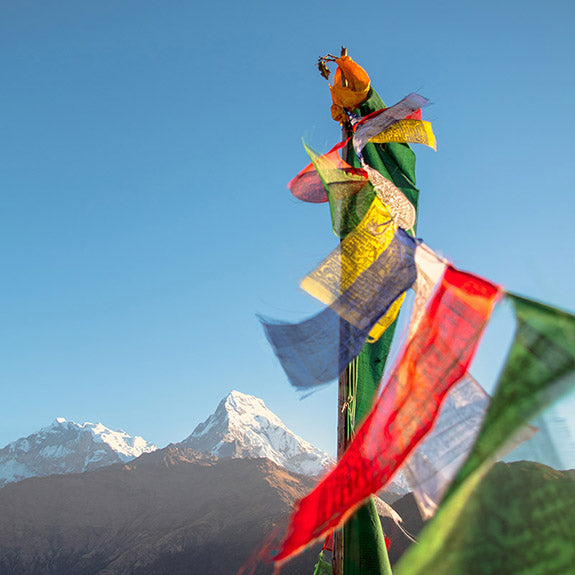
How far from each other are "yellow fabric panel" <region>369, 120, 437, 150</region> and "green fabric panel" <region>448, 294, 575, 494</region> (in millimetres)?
3370

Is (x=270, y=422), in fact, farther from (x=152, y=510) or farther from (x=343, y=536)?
(x=343, y=536)

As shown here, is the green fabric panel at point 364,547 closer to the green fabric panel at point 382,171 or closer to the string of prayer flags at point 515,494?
the green fabric panel at point 382,171

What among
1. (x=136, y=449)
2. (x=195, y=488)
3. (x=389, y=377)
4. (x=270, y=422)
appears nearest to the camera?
(x=389, y=377)

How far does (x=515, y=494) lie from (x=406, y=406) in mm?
634

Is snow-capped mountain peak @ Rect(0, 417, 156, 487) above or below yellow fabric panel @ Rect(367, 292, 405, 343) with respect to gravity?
above

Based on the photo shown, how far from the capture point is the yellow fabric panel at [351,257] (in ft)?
11.5

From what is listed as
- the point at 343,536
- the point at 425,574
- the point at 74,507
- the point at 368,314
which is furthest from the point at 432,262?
the point at 74,507

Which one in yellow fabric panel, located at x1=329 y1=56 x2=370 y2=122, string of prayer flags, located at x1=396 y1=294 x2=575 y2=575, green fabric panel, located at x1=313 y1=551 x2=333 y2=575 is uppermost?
yellow fabric panel, located at x1=329 y1=56 x2=370 y2=122

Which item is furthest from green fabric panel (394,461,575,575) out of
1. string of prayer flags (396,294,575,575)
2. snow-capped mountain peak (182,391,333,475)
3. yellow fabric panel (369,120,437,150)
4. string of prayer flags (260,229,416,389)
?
snow-capped mountain peak (182,391,333,475)

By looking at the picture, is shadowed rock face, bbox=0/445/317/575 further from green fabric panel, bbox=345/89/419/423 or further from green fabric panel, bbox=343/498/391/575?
green fabric panel, bbox=343/498/391/575

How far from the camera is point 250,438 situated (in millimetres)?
105438

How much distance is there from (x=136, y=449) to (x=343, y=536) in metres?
153

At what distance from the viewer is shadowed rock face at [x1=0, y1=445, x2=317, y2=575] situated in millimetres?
42625

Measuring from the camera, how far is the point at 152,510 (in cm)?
5397
